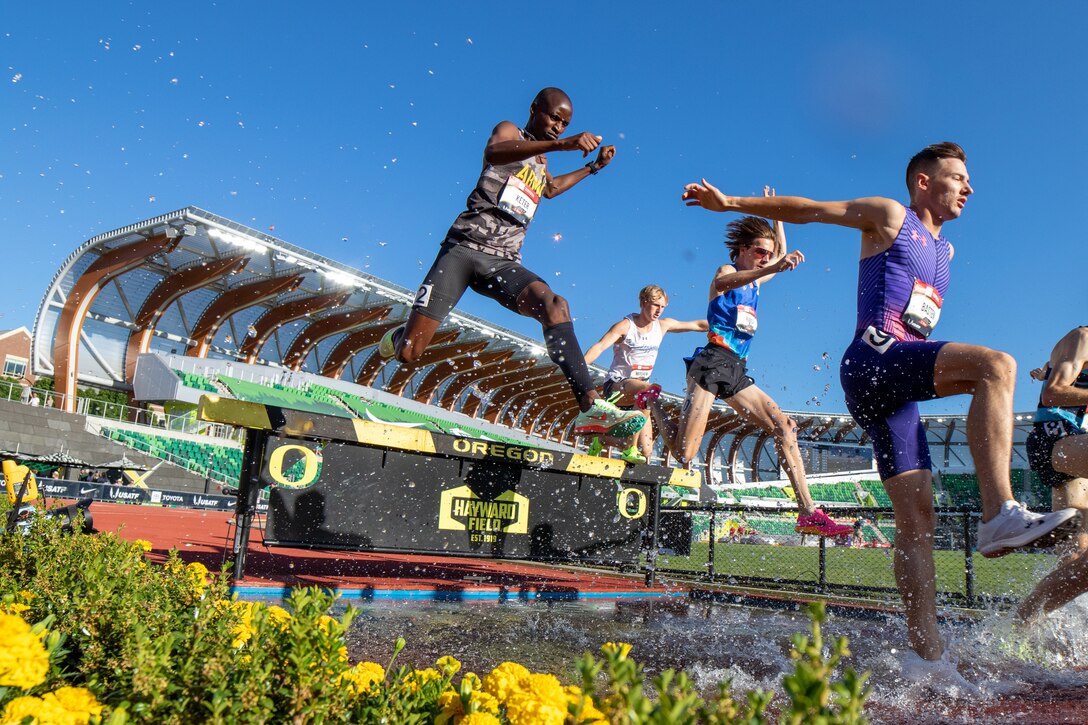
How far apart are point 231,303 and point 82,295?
575 centimetres

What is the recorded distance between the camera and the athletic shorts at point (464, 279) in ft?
13.5

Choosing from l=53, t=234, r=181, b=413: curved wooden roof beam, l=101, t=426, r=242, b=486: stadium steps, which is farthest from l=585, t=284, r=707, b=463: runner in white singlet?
l=53, t=234, r=181, b=413: curved wooden roof beam

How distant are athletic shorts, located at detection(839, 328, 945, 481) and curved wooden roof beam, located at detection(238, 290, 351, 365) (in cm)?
3132

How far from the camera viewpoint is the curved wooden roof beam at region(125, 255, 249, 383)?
2967cm

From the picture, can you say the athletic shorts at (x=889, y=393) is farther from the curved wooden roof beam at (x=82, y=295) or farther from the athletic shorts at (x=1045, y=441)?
the curved wooden roof beam at (x=82, y=295)

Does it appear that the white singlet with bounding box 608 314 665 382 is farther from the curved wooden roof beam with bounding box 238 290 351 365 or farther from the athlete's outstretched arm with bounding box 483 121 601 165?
the curved wooden roof beam with bounding box 238 290 351 365

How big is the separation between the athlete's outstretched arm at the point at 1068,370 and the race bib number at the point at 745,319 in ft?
7.17

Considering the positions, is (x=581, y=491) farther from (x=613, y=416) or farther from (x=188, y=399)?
(x=188, y=399)

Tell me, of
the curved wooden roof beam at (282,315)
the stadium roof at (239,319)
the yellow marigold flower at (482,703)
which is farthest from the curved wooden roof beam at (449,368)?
the yellow marigold flower at (482,703)

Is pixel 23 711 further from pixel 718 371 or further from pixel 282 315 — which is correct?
pixel 282 315

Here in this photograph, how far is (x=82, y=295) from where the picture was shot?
97.9 ft

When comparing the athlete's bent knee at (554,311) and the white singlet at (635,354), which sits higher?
the white singlet at (635,354)

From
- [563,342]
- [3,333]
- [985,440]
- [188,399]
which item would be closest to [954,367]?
[985,440]

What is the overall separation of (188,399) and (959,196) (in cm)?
3347
